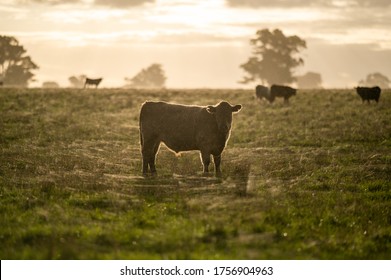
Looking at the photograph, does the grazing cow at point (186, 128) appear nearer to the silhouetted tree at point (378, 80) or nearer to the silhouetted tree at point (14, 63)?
the silhouetted tree at point (14, 63)

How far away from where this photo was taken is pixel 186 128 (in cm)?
1734

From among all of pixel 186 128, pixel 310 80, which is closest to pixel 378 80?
pixel 310 80

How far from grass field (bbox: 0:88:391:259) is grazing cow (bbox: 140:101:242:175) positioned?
807mm

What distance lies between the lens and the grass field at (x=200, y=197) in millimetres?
9633

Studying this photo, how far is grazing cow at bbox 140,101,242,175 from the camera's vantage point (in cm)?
1688

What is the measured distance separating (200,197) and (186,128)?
4.64 metres

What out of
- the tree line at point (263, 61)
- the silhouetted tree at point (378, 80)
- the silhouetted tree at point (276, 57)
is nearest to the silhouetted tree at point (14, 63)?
the tree line at point (263, 61)

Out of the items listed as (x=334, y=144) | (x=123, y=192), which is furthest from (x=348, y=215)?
(x=334, y=144)

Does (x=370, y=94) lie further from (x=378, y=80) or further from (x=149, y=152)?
(x=378, y=80)

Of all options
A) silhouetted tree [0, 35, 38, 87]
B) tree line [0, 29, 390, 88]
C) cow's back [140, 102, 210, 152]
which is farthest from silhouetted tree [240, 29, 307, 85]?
cow's back [140, 102, 210, 152]

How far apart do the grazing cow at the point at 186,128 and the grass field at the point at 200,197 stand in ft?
2.65

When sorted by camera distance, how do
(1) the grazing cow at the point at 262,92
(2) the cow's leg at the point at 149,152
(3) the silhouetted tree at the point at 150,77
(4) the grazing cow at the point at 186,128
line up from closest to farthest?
(4) the grazing cow at the point at 186,128 < (2) the cow's leg at the point at 149,152 < (1) the grazing cow at the point at 262,92 < (3) the silhouetted tree at the point at 150,77

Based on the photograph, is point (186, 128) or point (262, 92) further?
point (262, 92)
